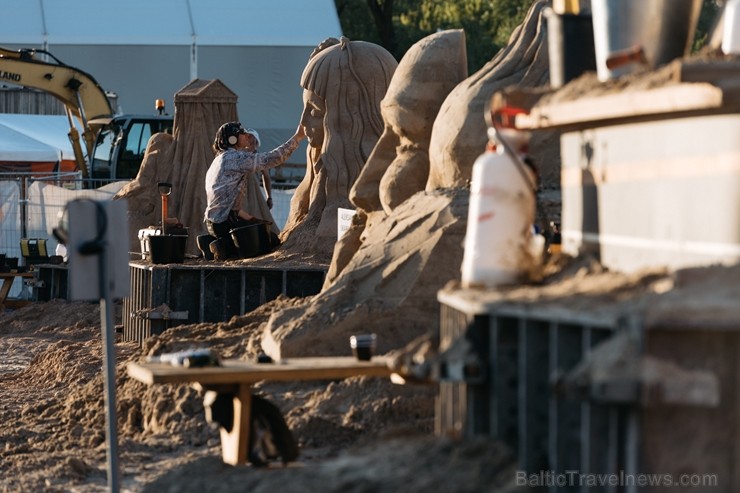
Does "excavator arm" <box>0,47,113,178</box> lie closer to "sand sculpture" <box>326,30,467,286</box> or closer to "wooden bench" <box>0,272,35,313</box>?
"wooden bench" <box>0,272,35,313</box>

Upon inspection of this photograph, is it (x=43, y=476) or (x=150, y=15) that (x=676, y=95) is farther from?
(x=150, y=15)

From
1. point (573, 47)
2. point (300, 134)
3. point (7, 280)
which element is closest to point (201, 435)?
point (573, 47)

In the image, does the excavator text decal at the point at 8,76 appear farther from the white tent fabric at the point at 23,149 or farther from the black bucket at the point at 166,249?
the black bucket at the point at 166,249

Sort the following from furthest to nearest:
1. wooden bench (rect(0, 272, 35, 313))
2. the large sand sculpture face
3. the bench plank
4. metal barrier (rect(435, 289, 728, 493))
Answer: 1. wooden bench (rect(0, 272, 35, 313))
2. the large sand sculpture face
3. the bench plank
4. metal barrier (rect(435, 289, 728, 493))

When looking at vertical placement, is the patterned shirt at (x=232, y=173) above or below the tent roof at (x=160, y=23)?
below

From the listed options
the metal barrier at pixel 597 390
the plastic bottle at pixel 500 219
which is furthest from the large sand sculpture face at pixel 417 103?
the metal barrier at pixel 597 390

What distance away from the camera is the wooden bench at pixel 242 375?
260 inches

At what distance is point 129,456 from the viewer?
27.9 feet

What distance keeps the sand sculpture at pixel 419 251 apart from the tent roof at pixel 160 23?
75.2ft

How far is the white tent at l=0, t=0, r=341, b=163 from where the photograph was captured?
32156 millimetres

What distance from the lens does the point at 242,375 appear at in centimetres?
662

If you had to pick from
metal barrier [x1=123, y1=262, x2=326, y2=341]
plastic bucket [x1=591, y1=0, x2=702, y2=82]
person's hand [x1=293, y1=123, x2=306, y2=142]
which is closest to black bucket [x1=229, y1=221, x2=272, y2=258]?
person's hand [x1=293, y1=123, x2=306, y2=142]

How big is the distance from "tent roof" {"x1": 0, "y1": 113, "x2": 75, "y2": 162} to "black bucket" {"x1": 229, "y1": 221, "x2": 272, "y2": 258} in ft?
46.1
